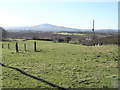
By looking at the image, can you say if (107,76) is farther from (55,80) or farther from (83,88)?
(55,80)

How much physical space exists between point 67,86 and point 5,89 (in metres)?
4.91

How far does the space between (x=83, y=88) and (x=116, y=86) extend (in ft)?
8.33

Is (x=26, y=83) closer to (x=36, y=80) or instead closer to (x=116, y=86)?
(x=36, y=80)

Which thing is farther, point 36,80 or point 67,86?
point 36,80

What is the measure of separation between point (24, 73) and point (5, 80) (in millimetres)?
2161

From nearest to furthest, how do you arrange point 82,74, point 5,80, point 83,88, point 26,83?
1. point 83,88
2. point 26,83
3. point 5,80
4. point 82,74

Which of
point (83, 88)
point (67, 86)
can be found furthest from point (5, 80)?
point (83, 88)

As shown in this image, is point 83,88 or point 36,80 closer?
point 83,88

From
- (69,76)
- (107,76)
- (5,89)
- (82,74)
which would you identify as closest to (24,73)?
(5,89)

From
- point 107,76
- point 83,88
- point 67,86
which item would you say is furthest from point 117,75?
point 67,86

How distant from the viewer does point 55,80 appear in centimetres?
1166

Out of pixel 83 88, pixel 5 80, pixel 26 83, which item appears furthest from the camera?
pixel 5 80

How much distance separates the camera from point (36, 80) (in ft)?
38.3

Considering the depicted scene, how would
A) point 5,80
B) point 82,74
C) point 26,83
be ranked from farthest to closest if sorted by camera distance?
point 82,74, point 5,80, point 26,83
